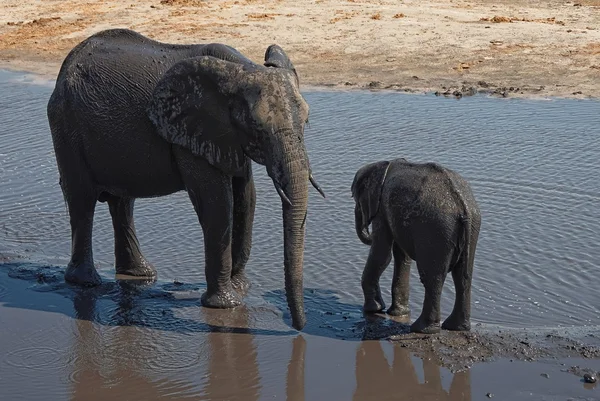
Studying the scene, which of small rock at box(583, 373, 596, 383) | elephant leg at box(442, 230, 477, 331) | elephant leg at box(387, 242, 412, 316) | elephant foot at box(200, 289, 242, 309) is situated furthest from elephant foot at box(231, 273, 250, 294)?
small rock at box(583, 373, 596, 383)

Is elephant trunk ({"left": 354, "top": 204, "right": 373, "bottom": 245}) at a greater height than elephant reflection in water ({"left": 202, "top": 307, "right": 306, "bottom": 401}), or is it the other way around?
elephant trunk ({"left": 354, "top": 204, "right": 373, "bottom": 245})

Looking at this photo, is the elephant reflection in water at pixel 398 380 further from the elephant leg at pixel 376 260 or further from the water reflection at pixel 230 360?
the water reflection at pixel 230 360

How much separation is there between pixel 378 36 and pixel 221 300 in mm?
11814

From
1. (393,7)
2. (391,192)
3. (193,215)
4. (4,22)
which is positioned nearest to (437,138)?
(193,215)

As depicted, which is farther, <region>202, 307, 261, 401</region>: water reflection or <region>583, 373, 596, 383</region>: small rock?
<region>202, 307, 261, 401</region>: water reflection

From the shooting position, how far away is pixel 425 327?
299 inches

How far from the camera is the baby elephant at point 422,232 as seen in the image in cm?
732

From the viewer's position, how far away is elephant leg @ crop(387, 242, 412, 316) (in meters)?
8.00

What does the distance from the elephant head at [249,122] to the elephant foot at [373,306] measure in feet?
2.81

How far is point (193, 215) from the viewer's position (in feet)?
35.1

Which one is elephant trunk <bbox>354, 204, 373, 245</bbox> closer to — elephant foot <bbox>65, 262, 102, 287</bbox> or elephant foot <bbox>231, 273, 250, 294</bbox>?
elephant foot <bbox>231, 273, 250, 294</bbox>

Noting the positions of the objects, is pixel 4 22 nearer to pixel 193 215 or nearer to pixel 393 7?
pixel 393 7

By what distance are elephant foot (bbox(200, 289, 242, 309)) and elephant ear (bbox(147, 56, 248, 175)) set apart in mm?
1041

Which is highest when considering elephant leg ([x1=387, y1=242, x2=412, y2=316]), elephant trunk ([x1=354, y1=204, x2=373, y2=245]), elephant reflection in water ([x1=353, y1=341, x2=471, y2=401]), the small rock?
elephant trunk ([x1=354, y1=204, x2=373, y2=245])
